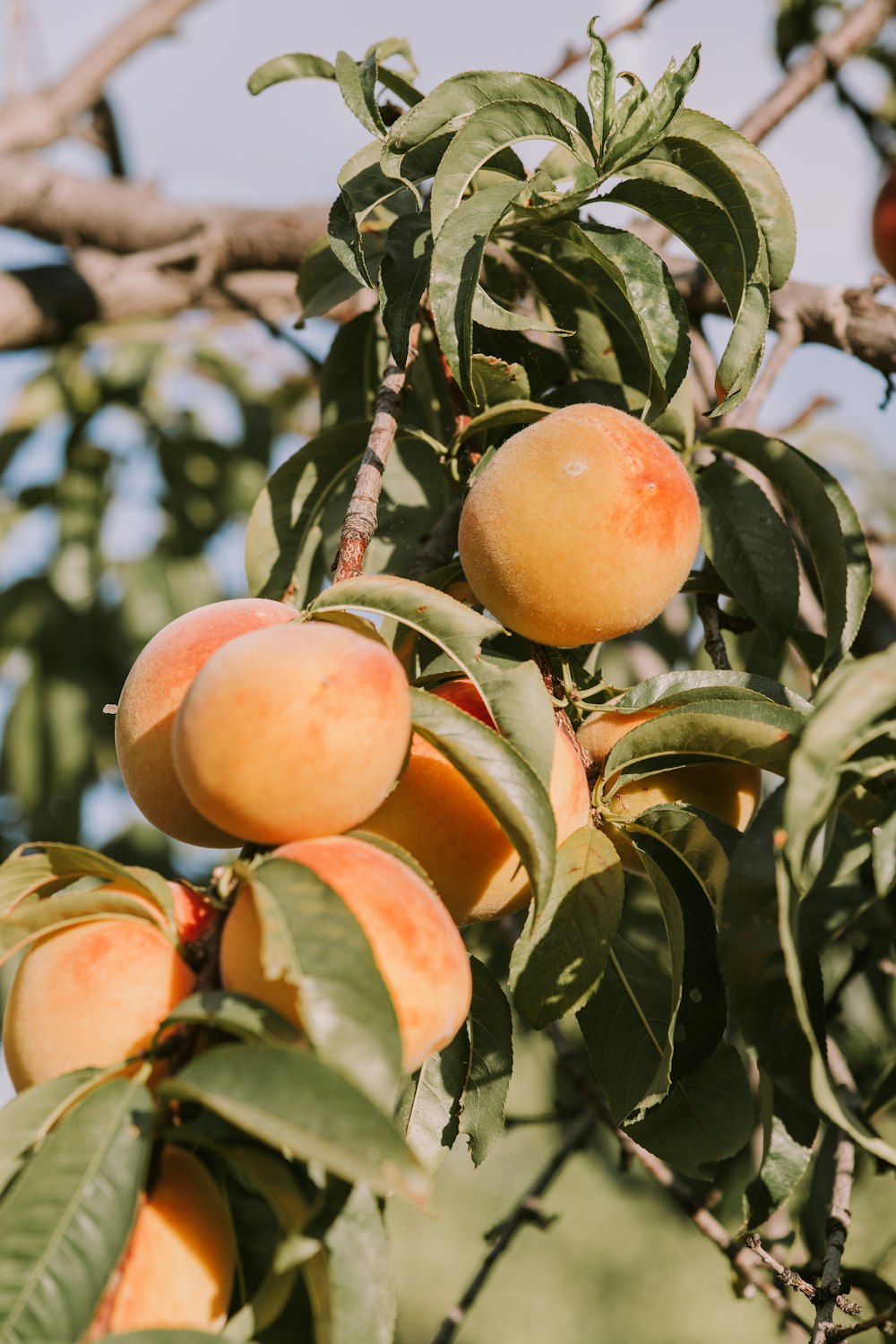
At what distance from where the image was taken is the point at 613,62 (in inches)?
34.4

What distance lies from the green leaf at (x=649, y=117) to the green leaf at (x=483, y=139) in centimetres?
5

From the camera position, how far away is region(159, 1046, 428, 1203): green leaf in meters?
0.48

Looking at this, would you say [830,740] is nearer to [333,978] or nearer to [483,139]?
[333,978]

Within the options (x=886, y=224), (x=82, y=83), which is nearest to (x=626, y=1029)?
(x=886, y=224)

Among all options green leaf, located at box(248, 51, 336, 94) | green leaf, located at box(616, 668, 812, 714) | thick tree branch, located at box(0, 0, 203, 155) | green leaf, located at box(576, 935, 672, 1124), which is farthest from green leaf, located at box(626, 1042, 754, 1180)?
thick tree branch, located at box(0, 0, 203, 155)

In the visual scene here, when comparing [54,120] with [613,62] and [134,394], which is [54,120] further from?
[613,62]

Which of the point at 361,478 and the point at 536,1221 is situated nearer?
the point at 361,478

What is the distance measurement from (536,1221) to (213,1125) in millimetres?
1023

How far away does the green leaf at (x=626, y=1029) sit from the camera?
2.84 feet

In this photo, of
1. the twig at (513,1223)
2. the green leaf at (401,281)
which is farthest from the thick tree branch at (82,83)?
the twig at (513,1223)

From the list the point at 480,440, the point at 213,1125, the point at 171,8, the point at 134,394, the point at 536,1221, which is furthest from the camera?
the point at 134,394

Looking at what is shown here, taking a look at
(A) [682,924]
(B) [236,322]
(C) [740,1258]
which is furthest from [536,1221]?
(B) [236,322]

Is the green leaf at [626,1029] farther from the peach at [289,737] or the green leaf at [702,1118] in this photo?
the peach at [289,737]

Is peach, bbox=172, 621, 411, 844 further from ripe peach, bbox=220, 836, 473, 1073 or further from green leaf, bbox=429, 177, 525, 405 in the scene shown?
green leaf, bbox=429, 177, 525, 405
